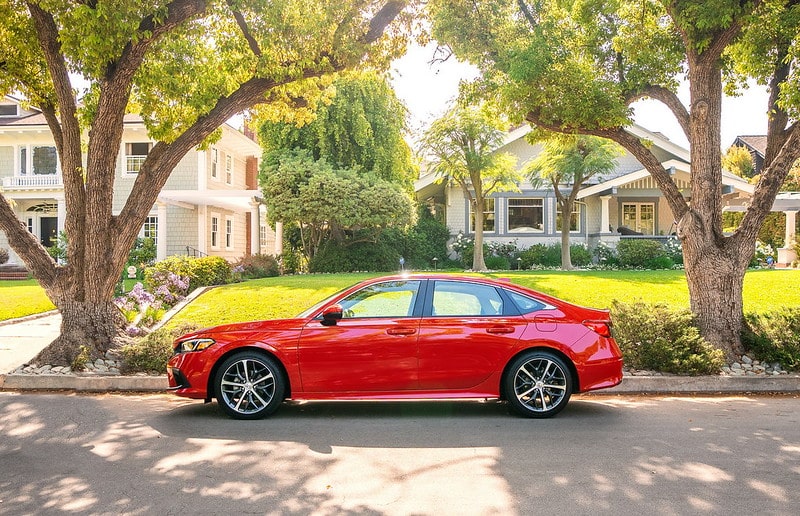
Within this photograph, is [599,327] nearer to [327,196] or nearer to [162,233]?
[327,196]

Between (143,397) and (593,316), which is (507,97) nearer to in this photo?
(593,316)

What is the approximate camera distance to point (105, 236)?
10.4m

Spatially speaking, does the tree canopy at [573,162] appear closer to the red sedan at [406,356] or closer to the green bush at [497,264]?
the green bush at [497,264]

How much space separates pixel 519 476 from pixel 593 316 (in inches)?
109

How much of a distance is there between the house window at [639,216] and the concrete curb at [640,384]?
2295cm

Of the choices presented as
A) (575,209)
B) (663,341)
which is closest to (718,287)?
(663,341)

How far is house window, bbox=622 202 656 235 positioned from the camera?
31.2 metres

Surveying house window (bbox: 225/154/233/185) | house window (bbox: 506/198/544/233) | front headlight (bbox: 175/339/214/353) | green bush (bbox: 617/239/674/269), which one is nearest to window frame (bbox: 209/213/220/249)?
house window (bbox: 225/154/233/185)

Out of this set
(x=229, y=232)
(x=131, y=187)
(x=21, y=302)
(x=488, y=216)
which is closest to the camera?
(x=21, y=302)

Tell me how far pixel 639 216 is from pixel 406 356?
26.7 metres

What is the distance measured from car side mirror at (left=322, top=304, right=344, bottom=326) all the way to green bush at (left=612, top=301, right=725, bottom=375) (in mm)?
4623

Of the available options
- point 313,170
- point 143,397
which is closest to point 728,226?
point 313,170

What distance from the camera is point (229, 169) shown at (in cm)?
3195

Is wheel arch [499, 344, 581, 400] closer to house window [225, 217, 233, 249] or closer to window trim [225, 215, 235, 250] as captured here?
window trim [225, 215, 235, 250]
